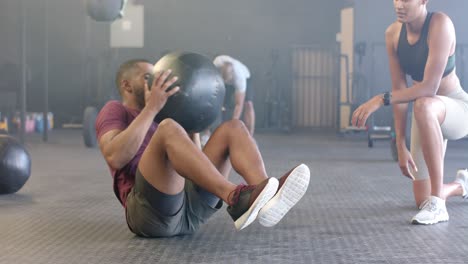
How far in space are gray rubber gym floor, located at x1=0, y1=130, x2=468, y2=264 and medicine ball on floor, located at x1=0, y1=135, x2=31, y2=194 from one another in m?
0.06

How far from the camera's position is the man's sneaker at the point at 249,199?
2148 millimetres

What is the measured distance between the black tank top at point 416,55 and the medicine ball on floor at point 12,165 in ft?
6.37

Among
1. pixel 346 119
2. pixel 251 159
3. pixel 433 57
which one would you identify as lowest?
pixel 346 119

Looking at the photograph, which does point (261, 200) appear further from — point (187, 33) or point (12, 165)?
point (187, 33)

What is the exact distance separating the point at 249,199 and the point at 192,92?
1.32 feet

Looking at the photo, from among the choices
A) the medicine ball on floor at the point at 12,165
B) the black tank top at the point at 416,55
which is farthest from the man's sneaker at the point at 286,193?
the medicine ball on floor at the point at 12,165

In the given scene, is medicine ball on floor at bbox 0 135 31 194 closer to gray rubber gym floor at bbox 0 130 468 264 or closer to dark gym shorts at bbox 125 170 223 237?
gray rubber gym floor at bbox 0 130 468 264

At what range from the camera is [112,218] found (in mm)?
3244

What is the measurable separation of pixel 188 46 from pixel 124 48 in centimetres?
91

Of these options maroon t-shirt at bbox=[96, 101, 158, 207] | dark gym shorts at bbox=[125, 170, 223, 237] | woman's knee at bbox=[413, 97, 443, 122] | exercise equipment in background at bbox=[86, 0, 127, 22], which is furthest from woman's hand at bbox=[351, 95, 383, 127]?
exercise equipment in background at bbox=[86, 0, 127, 22]

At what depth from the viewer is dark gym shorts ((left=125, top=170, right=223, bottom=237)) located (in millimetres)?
2428

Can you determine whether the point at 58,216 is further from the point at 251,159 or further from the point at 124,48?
the point at 124,48

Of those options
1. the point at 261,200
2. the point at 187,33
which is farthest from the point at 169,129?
the point at 187,33

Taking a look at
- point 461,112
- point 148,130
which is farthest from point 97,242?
point 461,112
